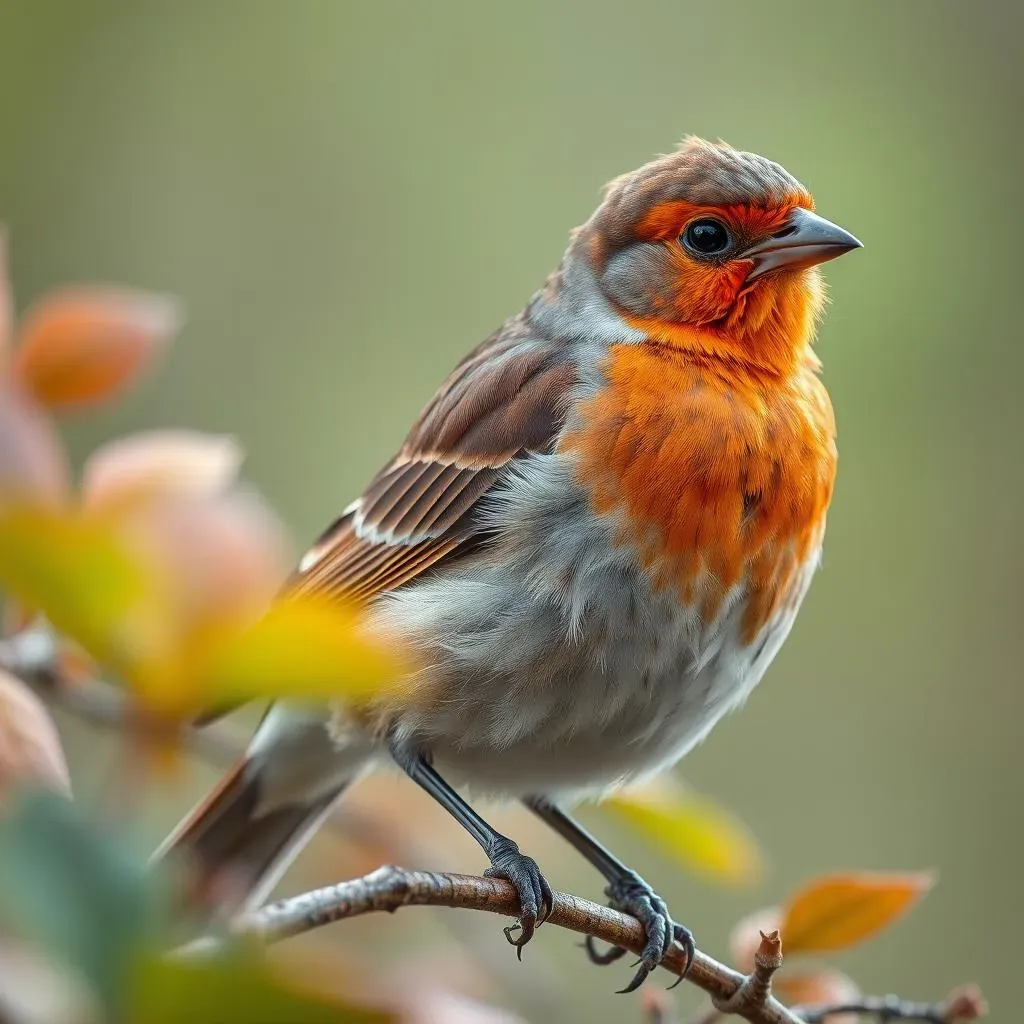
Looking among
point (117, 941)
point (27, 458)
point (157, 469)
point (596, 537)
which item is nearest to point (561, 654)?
point (596, 537)

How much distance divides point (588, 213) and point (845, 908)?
6474 mm

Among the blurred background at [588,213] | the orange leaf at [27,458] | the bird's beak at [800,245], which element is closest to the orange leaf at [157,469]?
the orange leaf at [27,458]

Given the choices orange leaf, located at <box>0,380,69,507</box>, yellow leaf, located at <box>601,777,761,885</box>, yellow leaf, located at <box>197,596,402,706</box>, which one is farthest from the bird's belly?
yellow leaf, located at <box>197,596,402,706</box>

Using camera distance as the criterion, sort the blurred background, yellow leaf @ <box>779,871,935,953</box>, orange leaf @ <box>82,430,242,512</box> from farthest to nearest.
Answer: the blurred background → yellow leaf @ <box>779,871,935,953</box> → orange leaf @ <box>82,430,242,512</box>

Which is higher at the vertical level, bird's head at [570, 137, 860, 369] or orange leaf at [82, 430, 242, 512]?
bird's head at [570, 137, 860, 369]

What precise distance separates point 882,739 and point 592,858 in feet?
14.9

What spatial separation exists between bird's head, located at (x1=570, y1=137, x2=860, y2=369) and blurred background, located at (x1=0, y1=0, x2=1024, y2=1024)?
11.0 ft

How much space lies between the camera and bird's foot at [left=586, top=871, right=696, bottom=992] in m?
3.00

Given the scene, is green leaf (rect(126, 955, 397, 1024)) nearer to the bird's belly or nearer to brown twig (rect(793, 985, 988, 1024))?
brown twig (rect(793, 985, 988, 1024))

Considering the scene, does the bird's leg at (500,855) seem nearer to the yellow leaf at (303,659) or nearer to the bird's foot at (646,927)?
the bird's foot at (646,927)

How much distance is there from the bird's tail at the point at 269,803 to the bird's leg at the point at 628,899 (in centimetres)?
55

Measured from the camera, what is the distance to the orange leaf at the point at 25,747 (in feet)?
4.43

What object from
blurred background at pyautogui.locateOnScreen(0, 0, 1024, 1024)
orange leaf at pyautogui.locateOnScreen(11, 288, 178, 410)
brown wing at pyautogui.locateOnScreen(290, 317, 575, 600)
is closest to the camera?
orange leaf at pyautogui.locateOnScreen(11, 288, 178, 410)

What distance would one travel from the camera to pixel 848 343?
745 cm
